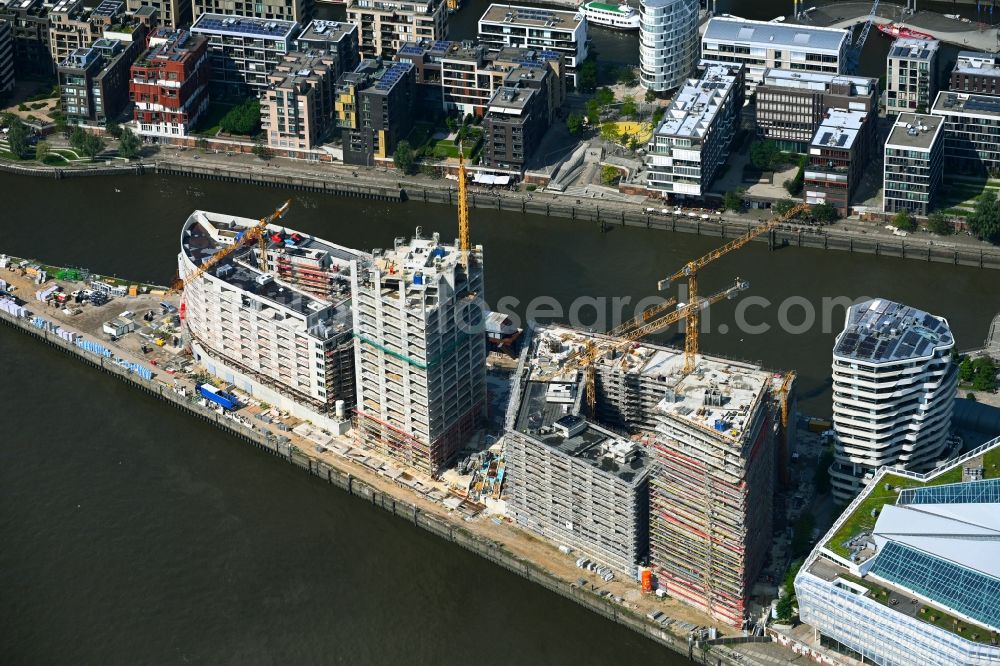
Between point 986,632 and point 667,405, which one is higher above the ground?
point 667,405

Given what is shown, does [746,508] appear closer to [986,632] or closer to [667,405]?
[667,405]

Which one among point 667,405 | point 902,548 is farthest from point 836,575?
point 667,405

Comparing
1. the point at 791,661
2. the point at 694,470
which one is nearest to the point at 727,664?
the point at 791,661

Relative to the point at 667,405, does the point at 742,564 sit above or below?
below

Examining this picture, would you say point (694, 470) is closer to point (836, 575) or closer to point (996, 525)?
point (836, 575)

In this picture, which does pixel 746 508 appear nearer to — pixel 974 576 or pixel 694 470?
pixel 694 470
